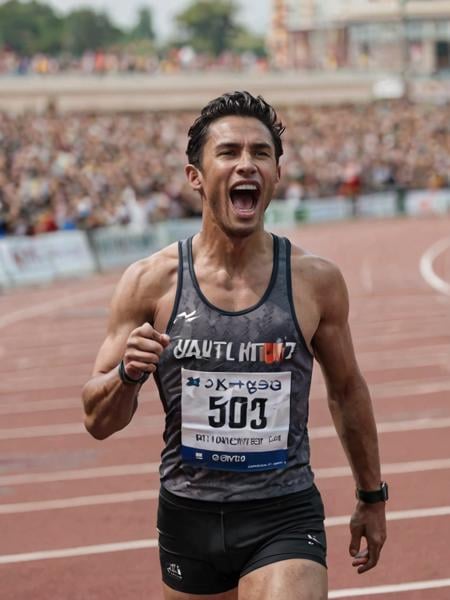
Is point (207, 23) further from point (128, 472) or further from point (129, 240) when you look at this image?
point (128, 472)

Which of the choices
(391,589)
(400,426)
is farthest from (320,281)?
(400,426)

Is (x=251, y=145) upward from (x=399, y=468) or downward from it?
upward

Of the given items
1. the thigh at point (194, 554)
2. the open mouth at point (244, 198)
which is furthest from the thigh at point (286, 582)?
the open mouth at point (244, 198)

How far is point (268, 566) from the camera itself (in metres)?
4.00

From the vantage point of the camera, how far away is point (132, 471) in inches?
375

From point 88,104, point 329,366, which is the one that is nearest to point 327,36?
point 88,104

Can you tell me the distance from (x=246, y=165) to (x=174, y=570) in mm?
1281

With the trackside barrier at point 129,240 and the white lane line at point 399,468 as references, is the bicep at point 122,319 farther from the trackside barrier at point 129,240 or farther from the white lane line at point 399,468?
the trackside barrier at point 129,240

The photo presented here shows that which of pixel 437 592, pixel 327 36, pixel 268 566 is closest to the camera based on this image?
pixel 268 566

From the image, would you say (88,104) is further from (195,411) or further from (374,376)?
A: (195,411)

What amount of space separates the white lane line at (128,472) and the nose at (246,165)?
5354 millimetres

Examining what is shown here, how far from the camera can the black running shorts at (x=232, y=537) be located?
4.07 metres

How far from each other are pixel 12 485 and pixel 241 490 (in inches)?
215

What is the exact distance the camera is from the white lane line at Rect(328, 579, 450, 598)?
6801 millimetres
